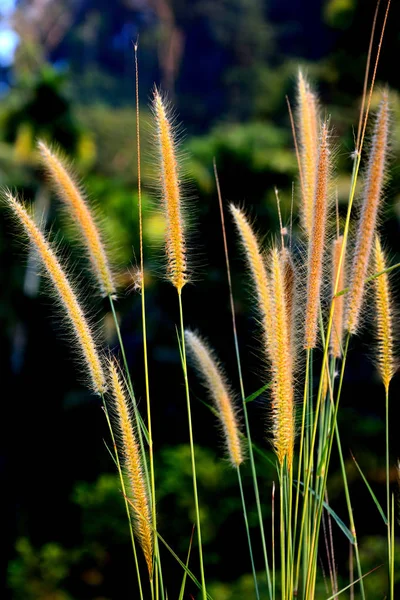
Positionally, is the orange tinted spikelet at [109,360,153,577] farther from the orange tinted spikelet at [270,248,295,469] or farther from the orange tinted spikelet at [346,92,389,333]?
the orange tinted spikelet at [346,92,389,333]

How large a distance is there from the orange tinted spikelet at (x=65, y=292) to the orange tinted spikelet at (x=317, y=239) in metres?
0.33

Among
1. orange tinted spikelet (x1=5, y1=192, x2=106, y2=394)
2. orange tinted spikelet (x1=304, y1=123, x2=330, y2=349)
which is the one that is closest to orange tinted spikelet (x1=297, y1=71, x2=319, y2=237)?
orange tinted spikelet (x1=304, y1=123, x2=330, y2=349)

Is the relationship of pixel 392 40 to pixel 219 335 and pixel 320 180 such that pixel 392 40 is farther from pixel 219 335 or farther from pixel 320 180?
pixel 320 180

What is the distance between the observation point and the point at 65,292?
1.11 m

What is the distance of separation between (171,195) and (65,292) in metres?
0.22

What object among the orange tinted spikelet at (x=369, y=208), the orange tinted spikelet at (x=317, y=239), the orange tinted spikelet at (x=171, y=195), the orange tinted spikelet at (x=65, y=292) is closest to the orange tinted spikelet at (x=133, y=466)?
the orange tinted spikelet at (x=65, y=292)

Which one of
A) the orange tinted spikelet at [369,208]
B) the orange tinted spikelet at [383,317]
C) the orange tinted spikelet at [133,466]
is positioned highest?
the orange tinted spikelet at [369,208]

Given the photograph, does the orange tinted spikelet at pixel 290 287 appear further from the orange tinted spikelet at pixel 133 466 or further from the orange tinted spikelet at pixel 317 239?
the orange tinted spikelet at pixel 133 466

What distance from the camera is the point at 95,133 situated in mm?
29516

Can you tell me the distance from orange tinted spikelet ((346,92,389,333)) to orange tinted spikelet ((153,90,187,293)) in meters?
0.27

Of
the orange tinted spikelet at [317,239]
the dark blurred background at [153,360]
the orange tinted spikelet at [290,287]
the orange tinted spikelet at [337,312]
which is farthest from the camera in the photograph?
the dark blurred background at [153,360]

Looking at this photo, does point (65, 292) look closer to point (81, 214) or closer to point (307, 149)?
point (81, 214)

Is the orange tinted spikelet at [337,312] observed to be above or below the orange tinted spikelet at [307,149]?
below

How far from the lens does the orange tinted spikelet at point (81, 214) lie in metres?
1.25
